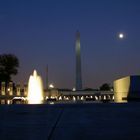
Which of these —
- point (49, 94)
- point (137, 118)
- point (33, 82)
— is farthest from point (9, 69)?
point (137, 118)

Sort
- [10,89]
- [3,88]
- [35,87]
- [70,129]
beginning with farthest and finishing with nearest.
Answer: [10,89] < [3,88] < [35,87] < [70,129]

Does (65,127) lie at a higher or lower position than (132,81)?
lower

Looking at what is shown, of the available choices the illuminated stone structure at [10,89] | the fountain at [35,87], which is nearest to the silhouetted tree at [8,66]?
the illuminated stone structure at [10,89]

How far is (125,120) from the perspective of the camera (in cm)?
1273

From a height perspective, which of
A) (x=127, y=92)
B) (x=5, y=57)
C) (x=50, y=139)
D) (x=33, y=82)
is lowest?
(x=50, y=139)

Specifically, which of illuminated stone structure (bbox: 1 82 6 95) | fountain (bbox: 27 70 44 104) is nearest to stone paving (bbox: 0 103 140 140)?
fountain (bbox: 27 70 44 104)

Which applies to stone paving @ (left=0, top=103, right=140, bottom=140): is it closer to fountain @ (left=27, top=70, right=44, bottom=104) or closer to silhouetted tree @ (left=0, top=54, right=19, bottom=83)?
fountain @ (left=27, top=70, right=44, bottom=104)

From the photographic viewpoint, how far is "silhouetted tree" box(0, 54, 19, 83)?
142 metres

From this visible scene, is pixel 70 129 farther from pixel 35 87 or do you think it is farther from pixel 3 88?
pixel 3 88

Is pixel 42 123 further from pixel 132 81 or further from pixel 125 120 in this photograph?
pixel 132 81

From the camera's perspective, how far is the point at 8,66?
142625 mm

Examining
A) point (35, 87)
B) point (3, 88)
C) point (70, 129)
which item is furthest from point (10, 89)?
point (70, 129)

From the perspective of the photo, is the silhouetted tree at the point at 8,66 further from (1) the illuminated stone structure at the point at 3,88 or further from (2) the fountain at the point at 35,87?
(2) the fountain at the point at 35,87

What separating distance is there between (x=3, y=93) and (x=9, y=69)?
13249mm
